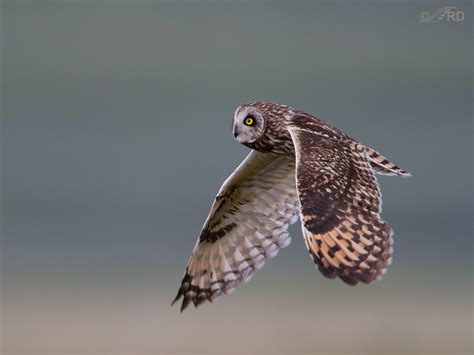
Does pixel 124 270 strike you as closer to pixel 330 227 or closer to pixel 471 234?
pixel 471 234

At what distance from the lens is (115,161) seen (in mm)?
34375

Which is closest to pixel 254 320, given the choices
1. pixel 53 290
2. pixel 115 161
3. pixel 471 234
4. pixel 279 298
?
pixel 279 298

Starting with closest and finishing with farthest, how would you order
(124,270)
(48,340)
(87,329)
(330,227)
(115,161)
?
(330,227)
(48,340)
(87,329)
(124,270)
(115,161)

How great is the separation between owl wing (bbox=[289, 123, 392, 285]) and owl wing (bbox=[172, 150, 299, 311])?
0.94 m

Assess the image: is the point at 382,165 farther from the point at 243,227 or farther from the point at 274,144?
the point at 243,227


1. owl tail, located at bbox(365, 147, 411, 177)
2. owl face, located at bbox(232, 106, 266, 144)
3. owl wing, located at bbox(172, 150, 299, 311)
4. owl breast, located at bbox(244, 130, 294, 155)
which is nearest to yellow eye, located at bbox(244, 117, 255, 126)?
owl face, located at bbox(232, 106, 266, 144)

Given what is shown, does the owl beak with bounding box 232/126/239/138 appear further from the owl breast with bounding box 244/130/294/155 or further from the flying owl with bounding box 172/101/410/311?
the owl breast with bounding box 244/130/294/155

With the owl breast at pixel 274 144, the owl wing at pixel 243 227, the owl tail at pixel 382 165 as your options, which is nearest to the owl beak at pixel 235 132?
the owl breast at pixel 274 144

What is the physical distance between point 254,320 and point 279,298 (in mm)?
1502

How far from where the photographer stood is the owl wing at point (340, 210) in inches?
352

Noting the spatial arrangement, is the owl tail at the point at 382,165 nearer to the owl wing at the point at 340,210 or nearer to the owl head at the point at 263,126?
the owl wing at the point at 340,210

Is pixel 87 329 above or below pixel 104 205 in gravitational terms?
below

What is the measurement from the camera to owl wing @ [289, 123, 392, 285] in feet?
29.3

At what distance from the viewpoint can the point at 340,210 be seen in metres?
9.29
